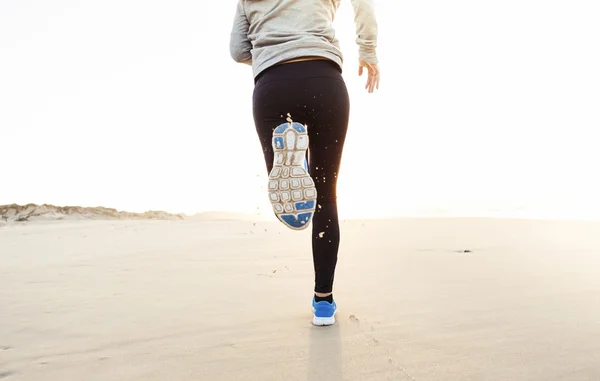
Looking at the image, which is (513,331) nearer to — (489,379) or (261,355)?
(489,379)

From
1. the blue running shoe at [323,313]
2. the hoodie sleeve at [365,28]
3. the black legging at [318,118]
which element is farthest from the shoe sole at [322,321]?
the hoodie sleeve at [365,28]

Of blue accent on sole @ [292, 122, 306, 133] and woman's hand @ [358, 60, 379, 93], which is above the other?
woman's hand @ [358, 60, 379, 93]

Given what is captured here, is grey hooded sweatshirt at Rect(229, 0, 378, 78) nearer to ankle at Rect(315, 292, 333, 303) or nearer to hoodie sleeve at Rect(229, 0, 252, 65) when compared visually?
hoodie sleeve at Rect(229, 0, 252, 65)

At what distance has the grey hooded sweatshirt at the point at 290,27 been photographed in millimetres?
1796

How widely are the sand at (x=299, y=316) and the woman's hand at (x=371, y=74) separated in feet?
2.98

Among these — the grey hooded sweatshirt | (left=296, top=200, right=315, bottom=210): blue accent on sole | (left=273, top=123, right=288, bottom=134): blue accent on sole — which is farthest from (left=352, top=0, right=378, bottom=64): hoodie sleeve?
(left=296, top=200, right=315, bottom=210): blue accent on sole

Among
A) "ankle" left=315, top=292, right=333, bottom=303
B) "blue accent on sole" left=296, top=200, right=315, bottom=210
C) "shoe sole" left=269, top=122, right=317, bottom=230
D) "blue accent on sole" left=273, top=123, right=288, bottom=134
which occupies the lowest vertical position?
"ankle" left=315, top=292, right=333, bottom=303

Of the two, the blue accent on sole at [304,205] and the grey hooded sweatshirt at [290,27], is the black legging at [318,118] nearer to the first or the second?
the grey hooded sweatshirt at [290,27]

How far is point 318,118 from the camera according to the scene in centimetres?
182

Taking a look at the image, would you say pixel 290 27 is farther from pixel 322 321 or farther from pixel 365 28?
pixel 322 321

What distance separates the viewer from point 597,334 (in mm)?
1691

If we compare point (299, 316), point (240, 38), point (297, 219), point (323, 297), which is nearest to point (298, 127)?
point (297, 219)

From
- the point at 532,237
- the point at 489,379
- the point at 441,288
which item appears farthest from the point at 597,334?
the point at 532,237

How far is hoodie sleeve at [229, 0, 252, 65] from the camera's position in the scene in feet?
6.51
